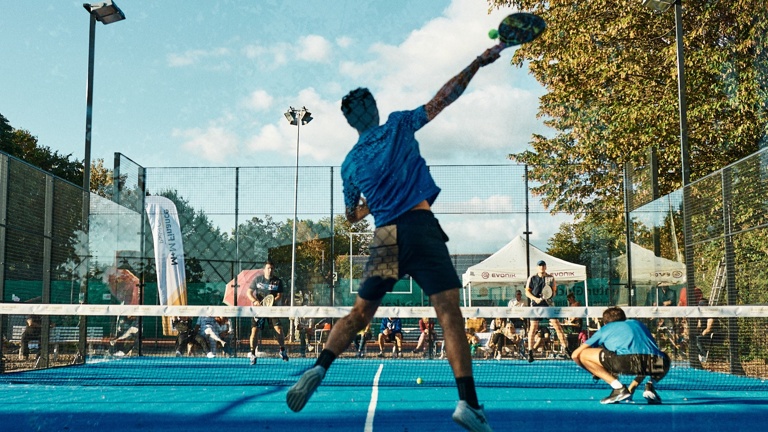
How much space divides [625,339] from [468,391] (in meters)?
3.49

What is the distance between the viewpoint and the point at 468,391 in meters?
3.85

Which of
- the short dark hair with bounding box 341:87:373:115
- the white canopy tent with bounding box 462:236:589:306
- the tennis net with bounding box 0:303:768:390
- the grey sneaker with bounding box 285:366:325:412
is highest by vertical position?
the short dark hair with bounding box 341:87:373:115

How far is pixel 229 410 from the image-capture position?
21.4 feet

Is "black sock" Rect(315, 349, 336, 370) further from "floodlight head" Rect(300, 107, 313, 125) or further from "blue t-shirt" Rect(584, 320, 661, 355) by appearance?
"floodlight head" Rect(300, 107, 313, 125)

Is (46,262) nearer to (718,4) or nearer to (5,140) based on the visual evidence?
(718,4)

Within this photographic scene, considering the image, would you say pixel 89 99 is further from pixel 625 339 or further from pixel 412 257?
pixel 412 257

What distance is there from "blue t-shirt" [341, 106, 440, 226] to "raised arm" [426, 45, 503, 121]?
83mm

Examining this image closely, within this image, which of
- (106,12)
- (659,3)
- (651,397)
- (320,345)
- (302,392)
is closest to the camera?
(302,392)

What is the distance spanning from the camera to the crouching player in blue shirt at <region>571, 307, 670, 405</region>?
6793mm

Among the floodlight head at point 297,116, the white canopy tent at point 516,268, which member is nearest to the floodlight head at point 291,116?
the floodlight head at point 297,116

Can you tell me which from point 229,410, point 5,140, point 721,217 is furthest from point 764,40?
point 5,140

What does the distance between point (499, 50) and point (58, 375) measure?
874cm

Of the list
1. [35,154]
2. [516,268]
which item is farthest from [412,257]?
[35,154]

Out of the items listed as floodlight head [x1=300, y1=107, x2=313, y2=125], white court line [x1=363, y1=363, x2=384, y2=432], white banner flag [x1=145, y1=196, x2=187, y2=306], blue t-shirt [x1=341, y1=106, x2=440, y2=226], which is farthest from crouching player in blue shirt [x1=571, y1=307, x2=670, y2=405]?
floodlight head [x1=300, y1=107, x2=313, y2=125]
